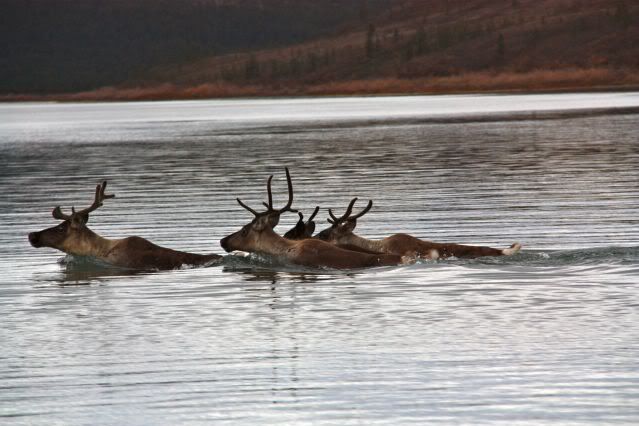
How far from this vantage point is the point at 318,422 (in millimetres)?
11594

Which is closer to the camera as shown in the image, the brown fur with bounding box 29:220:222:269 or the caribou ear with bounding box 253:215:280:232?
the caribou ear with bounding box 253:215:280:232

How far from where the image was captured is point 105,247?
21859 millimetres

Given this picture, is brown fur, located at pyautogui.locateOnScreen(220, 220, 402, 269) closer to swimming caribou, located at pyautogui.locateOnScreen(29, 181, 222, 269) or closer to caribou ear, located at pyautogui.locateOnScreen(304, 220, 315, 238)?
caribou ear, located at pyautogui.locateOnScreen(304, 220, 315, 238)

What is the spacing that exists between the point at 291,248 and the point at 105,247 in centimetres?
306

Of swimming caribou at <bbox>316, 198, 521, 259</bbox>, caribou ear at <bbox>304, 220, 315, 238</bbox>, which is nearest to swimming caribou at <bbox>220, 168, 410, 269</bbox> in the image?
swimming caribou at <bbox>316, 198, 521, 259</bbox>

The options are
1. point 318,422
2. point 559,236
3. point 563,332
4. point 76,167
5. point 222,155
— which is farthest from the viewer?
point 222,155

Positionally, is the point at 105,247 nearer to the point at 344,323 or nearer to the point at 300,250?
the point at 300,250

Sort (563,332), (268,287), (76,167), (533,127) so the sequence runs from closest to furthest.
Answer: (563,332), (268,287), (76,167), (533,127)

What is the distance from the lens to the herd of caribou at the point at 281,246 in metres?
20.4

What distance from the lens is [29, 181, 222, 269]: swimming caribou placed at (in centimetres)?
2127

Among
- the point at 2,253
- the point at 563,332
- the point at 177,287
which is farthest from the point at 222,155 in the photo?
the point at 563,332

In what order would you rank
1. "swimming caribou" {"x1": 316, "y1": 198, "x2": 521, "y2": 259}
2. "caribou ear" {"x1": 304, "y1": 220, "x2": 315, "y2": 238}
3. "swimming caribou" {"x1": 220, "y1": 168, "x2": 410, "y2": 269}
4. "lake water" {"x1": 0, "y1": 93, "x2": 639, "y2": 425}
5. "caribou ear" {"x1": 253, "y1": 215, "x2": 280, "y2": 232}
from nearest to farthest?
"lake water" {"x1": 0, "y1": 93, "x2": 639, "y2": 425} < "swimming caribou" {"x1": 220, "y1": 168, "x2": 410, "y2": 269} < "swimming caribou" {"x1": 316, "y1": 198, "x2": 521, "y2": 259} < "caribou ear" {"x1": 253, "y1": 215, "x2": 280, "y2": 232} < "caribou ear" {"x1": 304, "y1": 220, "x2": 315, "y2": 238}

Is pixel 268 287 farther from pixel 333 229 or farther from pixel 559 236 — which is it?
pixel 559 236

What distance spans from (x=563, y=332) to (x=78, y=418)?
5.49 meters
